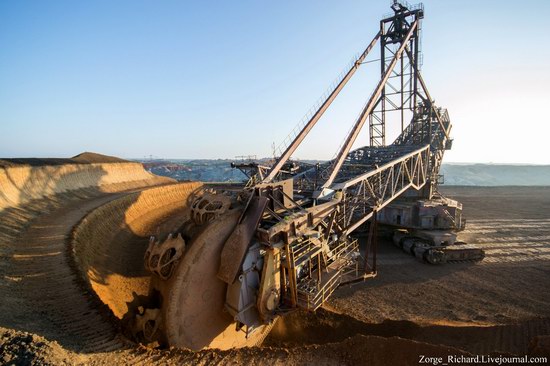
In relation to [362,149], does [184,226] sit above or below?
below

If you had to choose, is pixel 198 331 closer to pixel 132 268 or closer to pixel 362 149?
pixel 132 268

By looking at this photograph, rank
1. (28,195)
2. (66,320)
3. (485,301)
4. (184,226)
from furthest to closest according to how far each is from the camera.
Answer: (28,195) → (485,301) → (184,226) → (66,320)

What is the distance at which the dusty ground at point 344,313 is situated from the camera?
5535mm

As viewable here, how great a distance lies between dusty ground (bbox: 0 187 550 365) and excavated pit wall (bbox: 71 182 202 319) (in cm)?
76

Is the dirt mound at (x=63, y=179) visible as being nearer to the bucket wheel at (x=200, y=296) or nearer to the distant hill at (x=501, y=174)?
the bucket wheel at (x=200, y=296)

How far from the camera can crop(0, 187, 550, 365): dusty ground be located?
554 centimetres

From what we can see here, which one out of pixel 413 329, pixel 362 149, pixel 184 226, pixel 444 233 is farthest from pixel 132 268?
pixel 444 233

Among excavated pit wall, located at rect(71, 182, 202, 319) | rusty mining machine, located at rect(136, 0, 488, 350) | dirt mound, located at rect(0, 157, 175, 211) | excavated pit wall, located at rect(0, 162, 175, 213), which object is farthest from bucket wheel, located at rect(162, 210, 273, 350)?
dirt mound, located at rect(0, 157, 175, 211)

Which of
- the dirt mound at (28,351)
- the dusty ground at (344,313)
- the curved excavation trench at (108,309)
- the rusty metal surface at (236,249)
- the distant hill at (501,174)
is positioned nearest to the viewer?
the dirt mound at (28,351)

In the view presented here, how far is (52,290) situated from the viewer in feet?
23.6

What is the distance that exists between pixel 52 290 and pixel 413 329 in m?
10.7

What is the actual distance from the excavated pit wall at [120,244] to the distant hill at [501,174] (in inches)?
5102

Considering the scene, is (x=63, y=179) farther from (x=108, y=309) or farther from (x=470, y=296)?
(x=470, y=296)

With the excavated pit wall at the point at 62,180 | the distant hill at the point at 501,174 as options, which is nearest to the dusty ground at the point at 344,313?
the excavated pit wall at the point at 62,180
